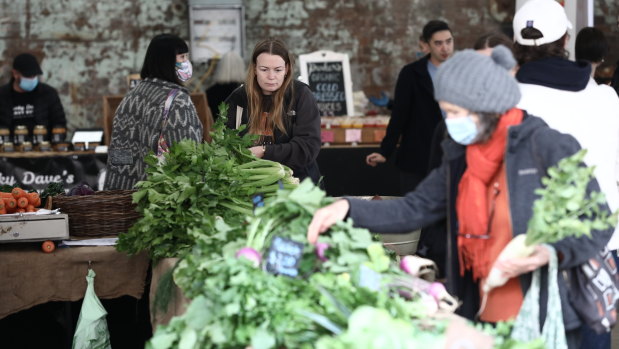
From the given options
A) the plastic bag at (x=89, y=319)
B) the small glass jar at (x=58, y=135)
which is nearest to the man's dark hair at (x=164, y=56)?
the plastic bag at (x=89, y=319)

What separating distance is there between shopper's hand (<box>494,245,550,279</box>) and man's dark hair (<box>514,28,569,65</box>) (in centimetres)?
111

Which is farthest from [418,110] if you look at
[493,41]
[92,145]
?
[92,145]

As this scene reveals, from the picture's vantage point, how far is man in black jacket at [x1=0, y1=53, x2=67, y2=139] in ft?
26.6

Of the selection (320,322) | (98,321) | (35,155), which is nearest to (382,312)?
(320,322)

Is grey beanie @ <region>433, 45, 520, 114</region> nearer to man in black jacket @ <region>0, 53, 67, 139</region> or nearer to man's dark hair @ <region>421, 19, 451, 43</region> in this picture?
man's dark hair @ <region>421, 19, 451, 43</region>

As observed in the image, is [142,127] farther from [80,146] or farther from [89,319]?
[80,146]

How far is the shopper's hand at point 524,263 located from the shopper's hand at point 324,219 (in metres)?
0.43

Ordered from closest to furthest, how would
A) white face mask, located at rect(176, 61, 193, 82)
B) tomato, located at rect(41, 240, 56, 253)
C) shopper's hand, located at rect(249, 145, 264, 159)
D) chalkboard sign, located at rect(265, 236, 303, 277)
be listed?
chalkboard sign, located at rect(265, 236, 303, 277) < tomato, located at rect(41, 240, 56, 253) < shopper's hand, located at rect(249, 145, 264, 159) < white face mask, located at rect(176, 61, 193, 82)

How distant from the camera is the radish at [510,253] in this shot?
2291 millimetres

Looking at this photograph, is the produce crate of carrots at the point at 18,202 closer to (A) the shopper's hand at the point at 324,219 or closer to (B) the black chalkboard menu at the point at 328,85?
(A) the shopper's hand at the point at 324,219

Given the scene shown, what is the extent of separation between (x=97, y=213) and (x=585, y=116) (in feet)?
7.23

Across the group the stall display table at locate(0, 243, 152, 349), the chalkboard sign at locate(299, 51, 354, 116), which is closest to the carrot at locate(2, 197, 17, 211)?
the stall display table at locate(0, 243, 152, 349)

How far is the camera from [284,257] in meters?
2.28

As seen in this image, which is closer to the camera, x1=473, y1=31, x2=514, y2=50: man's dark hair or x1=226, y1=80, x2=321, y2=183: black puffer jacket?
x1=473, y1=31, x2=514, y2=50: man's dark hair
